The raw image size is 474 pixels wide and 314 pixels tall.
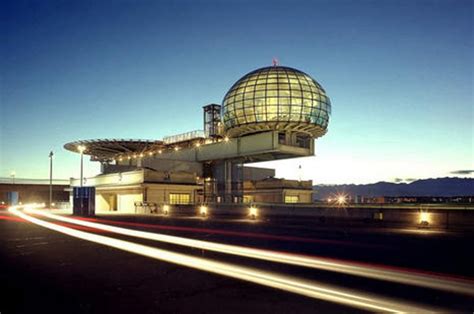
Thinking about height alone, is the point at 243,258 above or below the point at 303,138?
below

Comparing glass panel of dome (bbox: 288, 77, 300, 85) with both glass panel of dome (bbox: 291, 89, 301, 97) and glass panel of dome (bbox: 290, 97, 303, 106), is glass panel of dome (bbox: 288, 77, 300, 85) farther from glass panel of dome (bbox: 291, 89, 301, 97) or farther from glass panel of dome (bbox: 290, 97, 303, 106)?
glass panel of dome (bbox: 290, 97, 303, 106)

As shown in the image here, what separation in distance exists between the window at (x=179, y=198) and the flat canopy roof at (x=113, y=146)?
18.8 metres

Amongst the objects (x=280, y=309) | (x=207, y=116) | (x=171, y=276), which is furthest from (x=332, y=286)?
(x=207, y=116)

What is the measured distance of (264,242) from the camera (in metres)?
17.4

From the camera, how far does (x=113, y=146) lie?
260ft

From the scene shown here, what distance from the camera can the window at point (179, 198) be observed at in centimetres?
6137

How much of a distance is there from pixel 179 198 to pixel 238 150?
12211mm

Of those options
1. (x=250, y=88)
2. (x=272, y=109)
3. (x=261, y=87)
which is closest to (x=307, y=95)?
(x=272, y=109)

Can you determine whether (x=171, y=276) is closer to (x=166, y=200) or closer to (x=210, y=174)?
(x=166, y=200)

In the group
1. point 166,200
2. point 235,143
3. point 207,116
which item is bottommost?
point 166,200

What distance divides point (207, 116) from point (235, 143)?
2118 centimetres

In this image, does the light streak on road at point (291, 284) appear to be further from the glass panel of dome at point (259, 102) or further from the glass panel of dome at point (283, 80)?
the glass panel of dome at point (283, 80)

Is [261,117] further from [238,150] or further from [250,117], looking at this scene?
[238,150]

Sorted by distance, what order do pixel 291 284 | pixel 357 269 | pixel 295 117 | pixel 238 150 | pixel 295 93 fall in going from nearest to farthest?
pixel 291 284
pixel 357 269
pixel 295 117
pixel 295 93
pixel 238 150
